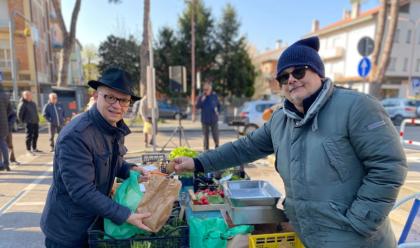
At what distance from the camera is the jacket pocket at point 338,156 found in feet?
4.71

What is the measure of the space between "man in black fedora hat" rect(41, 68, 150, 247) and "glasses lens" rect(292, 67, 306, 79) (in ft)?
3.45

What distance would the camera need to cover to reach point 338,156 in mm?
1437

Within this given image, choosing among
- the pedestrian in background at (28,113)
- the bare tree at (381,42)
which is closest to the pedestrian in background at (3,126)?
the pedestrian in background at (28,113)

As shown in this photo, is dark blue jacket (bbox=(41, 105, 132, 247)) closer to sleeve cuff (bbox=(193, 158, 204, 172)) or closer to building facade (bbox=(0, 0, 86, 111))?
sleeve cuff (bbox=(193, 158, 204, 172))

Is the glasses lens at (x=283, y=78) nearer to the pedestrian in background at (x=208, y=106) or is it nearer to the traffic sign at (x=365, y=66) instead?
the pedestrian in background at (x=208, y=106)

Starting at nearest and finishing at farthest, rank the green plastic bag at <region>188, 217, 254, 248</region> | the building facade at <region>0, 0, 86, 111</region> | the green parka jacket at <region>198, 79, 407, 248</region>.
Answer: the green parka jacket at <region>198, 79, 407, 248</region> < the green plastic bag at <region>188, 217, 254, 248</region> < the building facade at <region>0, 0, 86, 111</region>

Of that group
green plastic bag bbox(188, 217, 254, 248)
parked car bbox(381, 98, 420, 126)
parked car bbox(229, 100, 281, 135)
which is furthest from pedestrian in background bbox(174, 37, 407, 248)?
parked car bbox(381, 98, 420, 126)

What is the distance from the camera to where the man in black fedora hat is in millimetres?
1656

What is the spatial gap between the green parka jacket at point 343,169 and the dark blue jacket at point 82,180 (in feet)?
3.51

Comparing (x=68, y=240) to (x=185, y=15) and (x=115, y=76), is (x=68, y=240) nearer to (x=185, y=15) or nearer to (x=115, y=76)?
(x=115, y=76)

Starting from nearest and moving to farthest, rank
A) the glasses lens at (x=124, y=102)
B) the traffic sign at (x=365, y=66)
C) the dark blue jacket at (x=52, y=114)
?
the glasses lens at (x=124, y=102) < the traffic sign at (x=365, y=66) < the dark blue jacket at (x=52, y=114)

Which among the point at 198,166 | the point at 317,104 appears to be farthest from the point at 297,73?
the point at 198,166

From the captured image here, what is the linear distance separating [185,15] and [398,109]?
1834 cm

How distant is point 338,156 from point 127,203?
1.29 m
